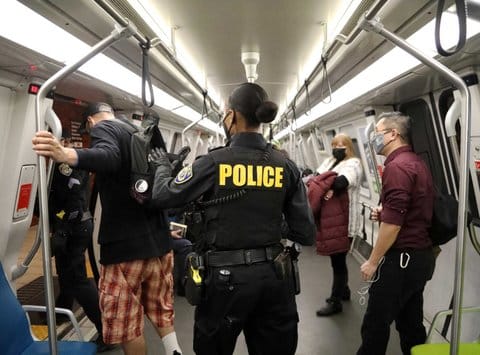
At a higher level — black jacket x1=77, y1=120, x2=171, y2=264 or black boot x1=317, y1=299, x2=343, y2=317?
black jacket x1=77, y1=120, x2=171, y2=264

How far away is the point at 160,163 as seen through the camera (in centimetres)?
174

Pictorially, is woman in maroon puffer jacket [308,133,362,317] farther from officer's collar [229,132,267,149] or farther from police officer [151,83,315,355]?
officer's collar [229,132,267,149]

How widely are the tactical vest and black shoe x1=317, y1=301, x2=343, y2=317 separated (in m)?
2.12

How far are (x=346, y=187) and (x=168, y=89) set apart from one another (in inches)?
80.8

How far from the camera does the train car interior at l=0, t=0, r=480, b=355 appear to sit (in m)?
1.35

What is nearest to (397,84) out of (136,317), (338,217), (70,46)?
(338,217)

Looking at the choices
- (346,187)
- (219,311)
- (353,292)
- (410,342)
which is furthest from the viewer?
(353,292)

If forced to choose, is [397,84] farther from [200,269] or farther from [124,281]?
[124,281]


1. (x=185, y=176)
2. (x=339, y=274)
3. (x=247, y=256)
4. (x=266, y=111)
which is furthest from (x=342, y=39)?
(x=339, y=274)

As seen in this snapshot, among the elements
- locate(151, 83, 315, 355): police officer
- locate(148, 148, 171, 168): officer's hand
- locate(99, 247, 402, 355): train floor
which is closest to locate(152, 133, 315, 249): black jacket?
locate(151, 83, 315, 355): police officer

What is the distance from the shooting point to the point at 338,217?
3176 millimetres

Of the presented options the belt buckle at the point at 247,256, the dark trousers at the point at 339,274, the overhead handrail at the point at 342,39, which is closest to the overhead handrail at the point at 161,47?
the overhead handrail at the point at 342,39

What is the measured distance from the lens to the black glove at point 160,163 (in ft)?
5.50

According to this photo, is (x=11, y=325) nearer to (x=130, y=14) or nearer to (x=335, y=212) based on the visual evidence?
(x=130, y=14)
